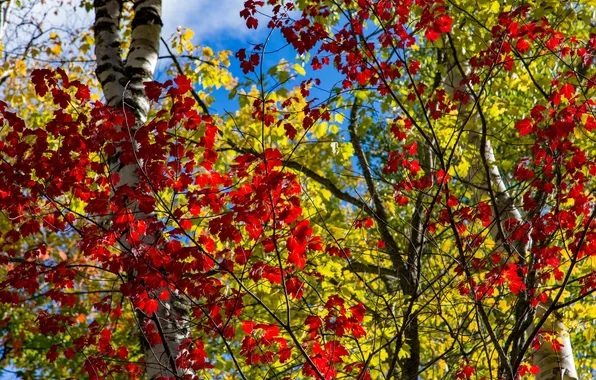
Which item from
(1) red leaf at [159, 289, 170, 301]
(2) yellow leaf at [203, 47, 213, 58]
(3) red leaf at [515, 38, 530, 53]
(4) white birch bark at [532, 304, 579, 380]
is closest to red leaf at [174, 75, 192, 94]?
(1) red leaf at [159, 289, 170, 301]

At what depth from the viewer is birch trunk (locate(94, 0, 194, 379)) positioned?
3.23 meters

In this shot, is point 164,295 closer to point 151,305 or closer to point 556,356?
point 151,305

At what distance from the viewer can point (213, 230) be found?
2777 millimetres

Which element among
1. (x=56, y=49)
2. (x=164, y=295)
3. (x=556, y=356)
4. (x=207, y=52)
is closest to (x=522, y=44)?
(x=556, y=356)

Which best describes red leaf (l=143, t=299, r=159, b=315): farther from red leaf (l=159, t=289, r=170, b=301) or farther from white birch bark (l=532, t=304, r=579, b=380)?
white birch bark (l=532, t=304, r=579, b=380)

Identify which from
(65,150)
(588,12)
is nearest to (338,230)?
(65,150)

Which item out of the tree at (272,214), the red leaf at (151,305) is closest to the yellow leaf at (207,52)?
the tree at (272,214)

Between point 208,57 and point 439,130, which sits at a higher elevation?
point 208,57

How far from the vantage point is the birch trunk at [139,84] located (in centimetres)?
323

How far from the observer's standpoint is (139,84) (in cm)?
418

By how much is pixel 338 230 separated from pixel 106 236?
6.64 feet

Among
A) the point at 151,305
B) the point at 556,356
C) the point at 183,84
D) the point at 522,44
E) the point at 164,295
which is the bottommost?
the point at 151,305

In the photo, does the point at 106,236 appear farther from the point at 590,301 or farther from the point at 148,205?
the point at 590,301

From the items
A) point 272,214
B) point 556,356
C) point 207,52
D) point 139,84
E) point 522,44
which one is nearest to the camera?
point 272,214
